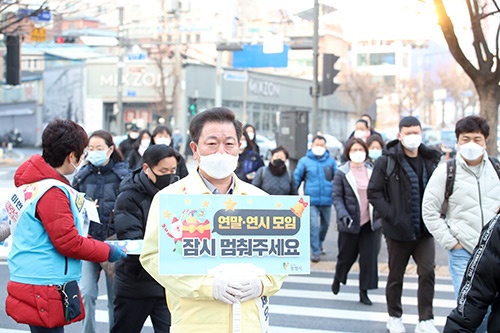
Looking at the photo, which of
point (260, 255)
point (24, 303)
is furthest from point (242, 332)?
point (24, 303)

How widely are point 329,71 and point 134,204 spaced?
11.0 meters

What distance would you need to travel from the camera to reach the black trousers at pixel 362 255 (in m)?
8.40

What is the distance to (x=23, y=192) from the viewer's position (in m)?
4.15

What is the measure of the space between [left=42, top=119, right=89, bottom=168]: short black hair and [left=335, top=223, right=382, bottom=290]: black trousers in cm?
496

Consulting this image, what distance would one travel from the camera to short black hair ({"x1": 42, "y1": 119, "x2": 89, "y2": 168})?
427cm

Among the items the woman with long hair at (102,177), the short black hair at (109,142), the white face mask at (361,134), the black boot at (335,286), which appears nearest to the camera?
the woman with long hair at (102,177)

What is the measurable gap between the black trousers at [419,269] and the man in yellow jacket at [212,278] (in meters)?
3.75

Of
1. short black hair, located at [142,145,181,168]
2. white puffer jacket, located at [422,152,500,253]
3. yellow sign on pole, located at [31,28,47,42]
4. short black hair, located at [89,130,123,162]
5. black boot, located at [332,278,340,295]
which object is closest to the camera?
short black hair, located at [142,145,181,168]

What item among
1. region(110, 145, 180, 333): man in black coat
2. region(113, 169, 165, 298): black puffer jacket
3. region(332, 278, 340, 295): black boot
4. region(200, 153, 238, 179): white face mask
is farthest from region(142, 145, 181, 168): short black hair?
region(332, 278, 340, 295): black boot

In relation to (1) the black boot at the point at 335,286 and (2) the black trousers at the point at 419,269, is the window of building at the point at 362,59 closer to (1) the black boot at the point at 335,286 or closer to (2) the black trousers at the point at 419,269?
(1) the black boot at the point at 335,286

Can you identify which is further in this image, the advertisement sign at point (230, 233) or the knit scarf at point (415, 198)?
the knit scarf at point (415, 198)

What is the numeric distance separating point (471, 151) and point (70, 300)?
338cm

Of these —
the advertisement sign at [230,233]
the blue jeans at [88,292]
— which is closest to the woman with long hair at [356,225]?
the blue jeans at [88,292]

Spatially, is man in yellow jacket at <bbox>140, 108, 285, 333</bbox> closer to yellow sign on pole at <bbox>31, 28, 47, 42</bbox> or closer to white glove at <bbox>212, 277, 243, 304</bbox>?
white glove at <bbox>212, 277, 243, 304</bbox>
